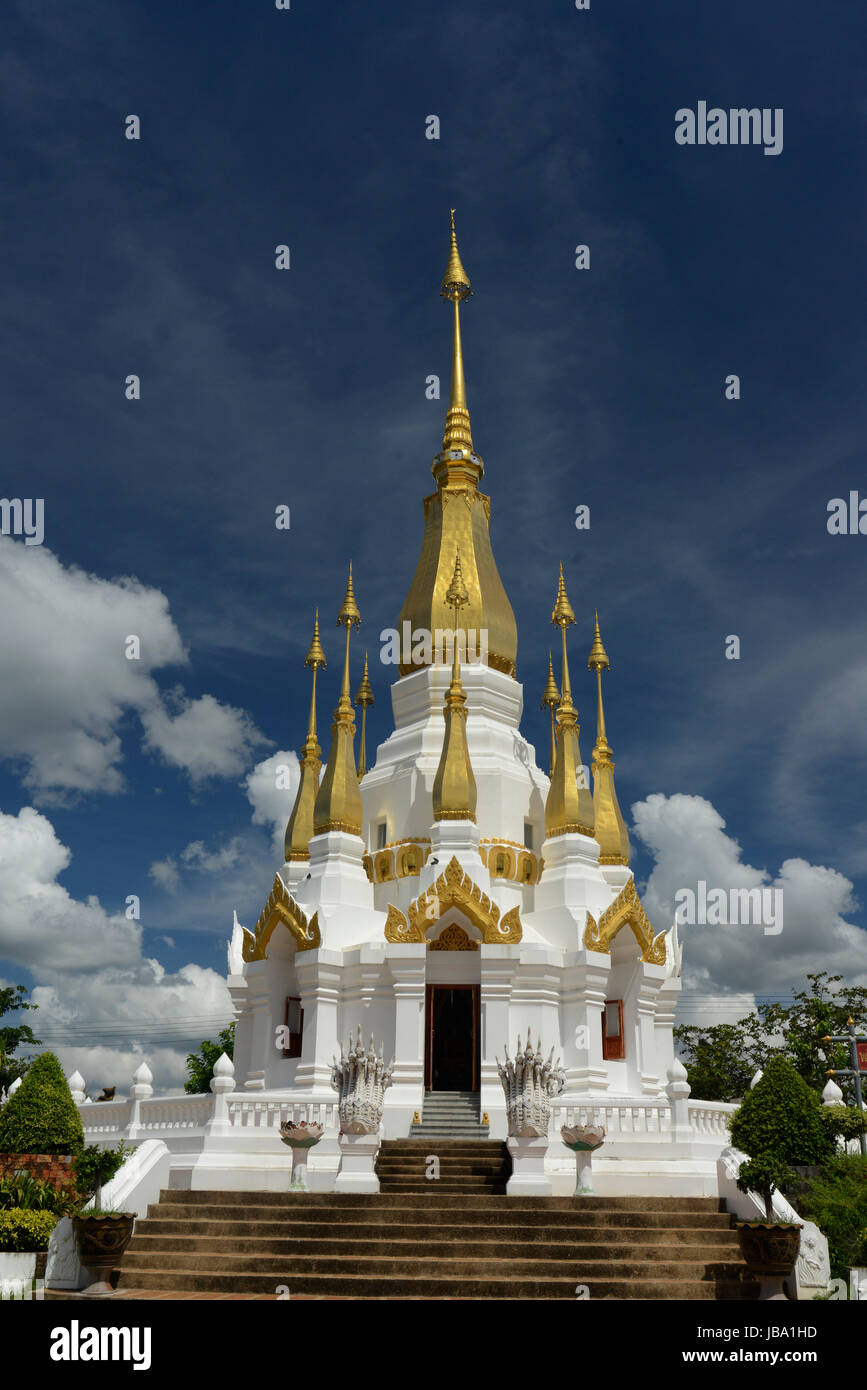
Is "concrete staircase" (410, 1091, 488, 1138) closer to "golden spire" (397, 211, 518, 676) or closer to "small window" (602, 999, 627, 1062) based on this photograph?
"small window" (602, 999, 627, 1062)

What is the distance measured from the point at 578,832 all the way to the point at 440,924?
482 centimetres

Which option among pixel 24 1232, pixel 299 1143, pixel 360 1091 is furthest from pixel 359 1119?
pixel 24 1232

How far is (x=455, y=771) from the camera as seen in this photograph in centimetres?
2647

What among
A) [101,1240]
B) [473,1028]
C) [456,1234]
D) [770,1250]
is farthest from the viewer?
[473,1028]

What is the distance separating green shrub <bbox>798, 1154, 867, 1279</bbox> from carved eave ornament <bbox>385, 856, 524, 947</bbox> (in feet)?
27.4

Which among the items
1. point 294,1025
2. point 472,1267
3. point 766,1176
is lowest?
point 472,1267

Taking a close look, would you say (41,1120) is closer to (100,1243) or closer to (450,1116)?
(100,1243)

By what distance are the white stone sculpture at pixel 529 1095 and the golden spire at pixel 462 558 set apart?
16.1 metres

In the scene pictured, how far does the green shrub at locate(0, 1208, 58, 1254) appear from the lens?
15383mm

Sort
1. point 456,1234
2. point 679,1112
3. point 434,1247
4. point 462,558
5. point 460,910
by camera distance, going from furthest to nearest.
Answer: point 462,558 → point 460,910 → point 679,1112 → point 456,1234 → point 434,1247

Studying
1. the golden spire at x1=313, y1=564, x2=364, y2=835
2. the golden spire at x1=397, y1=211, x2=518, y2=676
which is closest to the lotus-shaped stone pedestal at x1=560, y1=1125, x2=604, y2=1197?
the golden spire at x1=313, y1=564, x2=364, y2=835

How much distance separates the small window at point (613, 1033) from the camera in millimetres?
26391

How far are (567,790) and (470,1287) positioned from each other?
1525 centimetres
